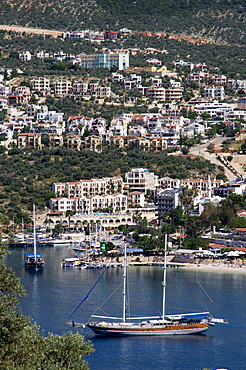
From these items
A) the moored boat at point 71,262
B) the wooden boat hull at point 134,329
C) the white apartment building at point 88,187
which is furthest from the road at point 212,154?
the wooden boat hull at point 134,329

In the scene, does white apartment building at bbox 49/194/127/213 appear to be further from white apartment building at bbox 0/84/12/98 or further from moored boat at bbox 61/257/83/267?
white apartment building at bbox 0/84/12/98

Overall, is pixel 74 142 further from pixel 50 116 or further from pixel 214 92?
pixel 214 92

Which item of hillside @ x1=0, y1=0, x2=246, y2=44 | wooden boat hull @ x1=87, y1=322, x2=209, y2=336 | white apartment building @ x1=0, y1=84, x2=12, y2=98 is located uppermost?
hillside @ x1=0, y1=0, x2=246, y2=44

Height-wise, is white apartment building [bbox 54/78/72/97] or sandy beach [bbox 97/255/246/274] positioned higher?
white apartment building [bbox 54/78/72/97]

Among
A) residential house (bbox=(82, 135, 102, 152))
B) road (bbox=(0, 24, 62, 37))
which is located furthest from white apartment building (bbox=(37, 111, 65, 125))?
road (bbox=(0, 24, 62, 37))

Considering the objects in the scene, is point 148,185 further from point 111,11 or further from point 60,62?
point 111,11

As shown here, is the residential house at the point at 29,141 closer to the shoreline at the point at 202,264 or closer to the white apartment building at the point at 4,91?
the white apartment building at the point at 4,91
